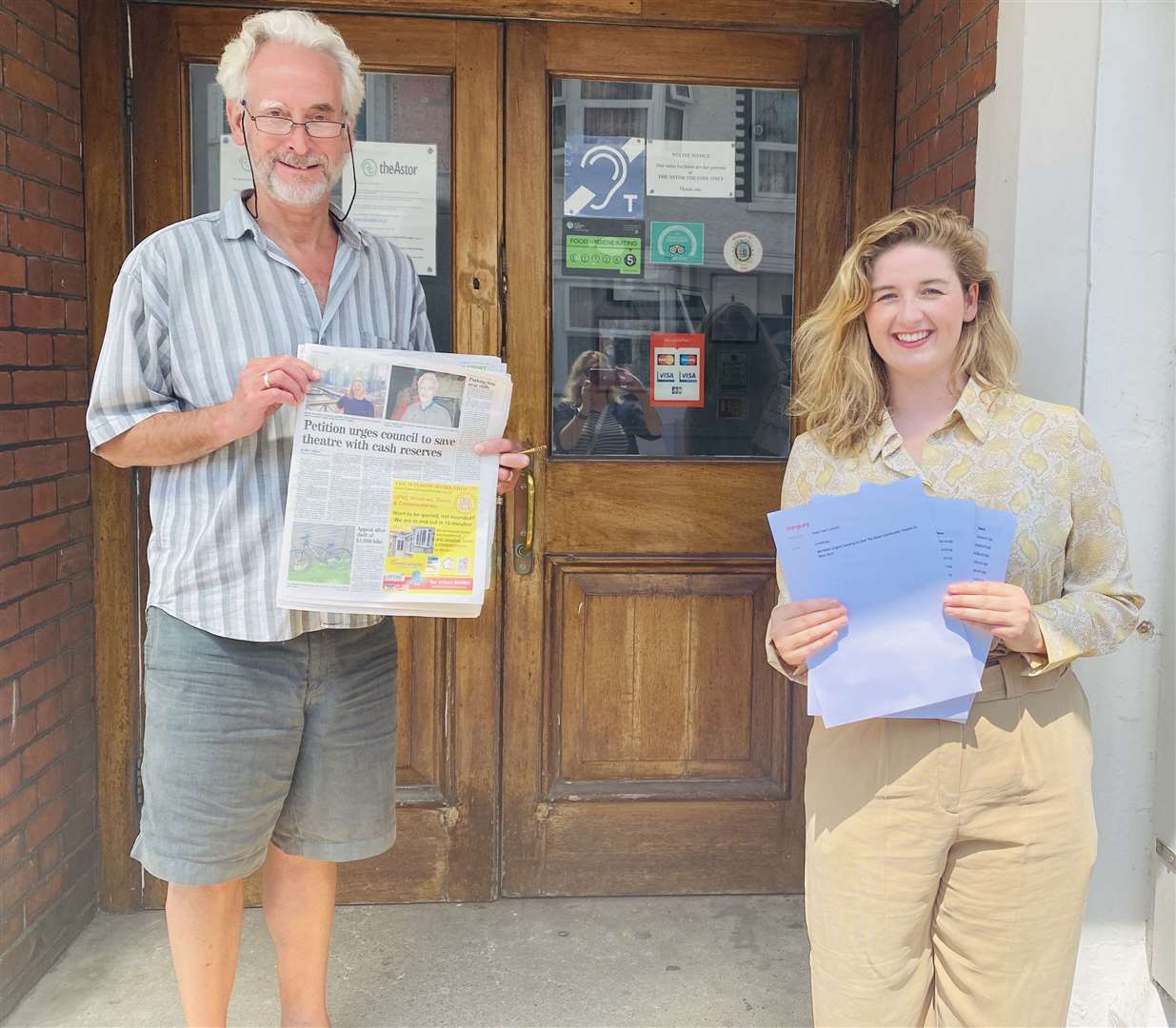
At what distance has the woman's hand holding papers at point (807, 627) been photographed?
1.82m

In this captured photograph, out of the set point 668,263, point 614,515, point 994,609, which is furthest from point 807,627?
point 668,263

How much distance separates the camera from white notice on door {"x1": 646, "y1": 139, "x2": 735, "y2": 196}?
333 centimetres

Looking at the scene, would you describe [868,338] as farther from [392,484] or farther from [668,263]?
[668,263]

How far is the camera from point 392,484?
6.75 ft

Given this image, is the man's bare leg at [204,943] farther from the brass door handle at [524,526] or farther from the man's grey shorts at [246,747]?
the brass door handle at [524,526]

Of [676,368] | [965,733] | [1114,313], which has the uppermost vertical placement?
[1114,313]

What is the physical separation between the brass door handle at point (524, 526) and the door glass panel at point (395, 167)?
461 mm

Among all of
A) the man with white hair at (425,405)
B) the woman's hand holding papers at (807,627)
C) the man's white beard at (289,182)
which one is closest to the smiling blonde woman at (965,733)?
the woman's hand holding papers at (807,627)

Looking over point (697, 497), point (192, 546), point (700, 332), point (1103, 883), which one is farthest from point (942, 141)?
point (192, 546)

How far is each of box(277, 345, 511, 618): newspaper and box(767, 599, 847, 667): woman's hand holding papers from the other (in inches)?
23.7

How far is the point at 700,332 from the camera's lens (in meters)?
3.40

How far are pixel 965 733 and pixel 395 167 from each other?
2.29 metres

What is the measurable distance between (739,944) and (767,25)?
8.77 feet

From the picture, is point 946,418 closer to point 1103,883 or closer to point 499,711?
point 1103,883
